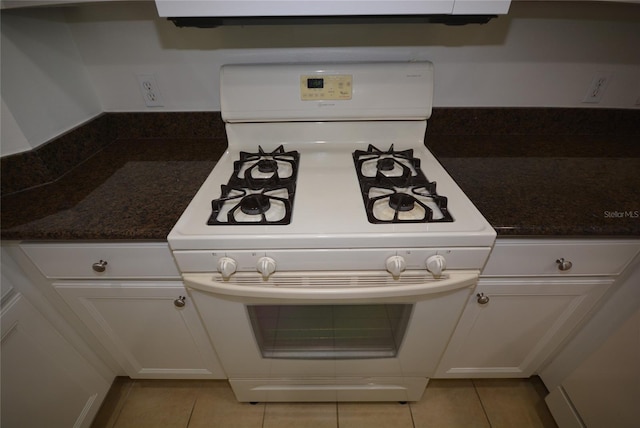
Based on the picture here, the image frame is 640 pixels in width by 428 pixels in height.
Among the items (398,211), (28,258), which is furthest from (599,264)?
(28,258)

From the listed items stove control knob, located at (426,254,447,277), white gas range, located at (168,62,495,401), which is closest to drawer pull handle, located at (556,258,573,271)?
white gas range, located at (168,62,495,401)

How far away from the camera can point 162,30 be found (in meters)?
1.00

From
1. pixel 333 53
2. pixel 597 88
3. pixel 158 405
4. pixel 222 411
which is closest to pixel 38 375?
pixel 158 405

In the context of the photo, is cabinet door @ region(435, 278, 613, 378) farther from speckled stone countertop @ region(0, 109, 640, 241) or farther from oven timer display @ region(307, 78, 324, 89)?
oven timer display @ region(307, 78, 324, 89)

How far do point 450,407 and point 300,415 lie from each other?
24.4 inches

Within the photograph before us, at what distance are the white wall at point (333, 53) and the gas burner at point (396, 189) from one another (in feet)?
1.28

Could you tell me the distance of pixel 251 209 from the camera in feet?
2.35

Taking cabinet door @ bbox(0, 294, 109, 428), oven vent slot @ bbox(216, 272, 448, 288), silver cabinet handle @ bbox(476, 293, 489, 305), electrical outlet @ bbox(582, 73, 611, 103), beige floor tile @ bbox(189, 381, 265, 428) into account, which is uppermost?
electrical outlet @ bbox(582, 73, 611, 103)

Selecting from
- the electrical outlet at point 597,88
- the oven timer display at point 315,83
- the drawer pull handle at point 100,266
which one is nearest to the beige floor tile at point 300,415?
the drawer pull handle at point 100,266

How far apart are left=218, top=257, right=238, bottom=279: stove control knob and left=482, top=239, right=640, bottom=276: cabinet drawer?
2.16ft

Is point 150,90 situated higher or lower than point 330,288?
higher

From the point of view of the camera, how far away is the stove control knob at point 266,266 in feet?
2.12

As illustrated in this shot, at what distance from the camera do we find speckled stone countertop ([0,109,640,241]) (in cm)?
69

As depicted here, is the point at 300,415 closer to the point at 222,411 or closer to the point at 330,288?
the point at 222,411
